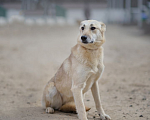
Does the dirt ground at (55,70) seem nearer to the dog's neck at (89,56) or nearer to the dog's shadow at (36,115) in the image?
the dog's shadow at (36,115)

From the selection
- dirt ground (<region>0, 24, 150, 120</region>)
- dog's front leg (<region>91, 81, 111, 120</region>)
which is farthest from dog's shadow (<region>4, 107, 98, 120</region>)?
dog's front leg (<region>91, 81, 111, 120</region>)

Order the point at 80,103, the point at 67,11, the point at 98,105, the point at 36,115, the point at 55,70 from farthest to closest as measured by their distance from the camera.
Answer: the point at 67,11 < the point at 55,70 < the point at 98,105 < the point at 36,115 < the point at 80,103

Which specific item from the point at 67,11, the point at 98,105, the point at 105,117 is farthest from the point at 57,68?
the point at 67,11

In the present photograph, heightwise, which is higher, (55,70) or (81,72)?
(81,72)

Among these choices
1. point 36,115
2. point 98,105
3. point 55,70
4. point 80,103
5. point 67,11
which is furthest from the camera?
point 67,11

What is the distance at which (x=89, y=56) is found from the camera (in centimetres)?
380

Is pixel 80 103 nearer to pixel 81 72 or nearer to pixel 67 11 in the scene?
pixel 81 72

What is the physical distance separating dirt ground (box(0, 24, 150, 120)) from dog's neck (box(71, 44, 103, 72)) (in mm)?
939

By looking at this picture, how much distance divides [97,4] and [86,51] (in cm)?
2415

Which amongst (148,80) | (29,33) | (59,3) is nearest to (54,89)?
(148,80)

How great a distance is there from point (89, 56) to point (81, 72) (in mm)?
297

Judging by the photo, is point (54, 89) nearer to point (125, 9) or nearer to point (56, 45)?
point (56, 45)

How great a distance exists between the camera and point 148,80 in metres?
6.81

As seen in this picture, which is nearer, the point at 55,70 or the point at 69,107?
the point at 69,107
